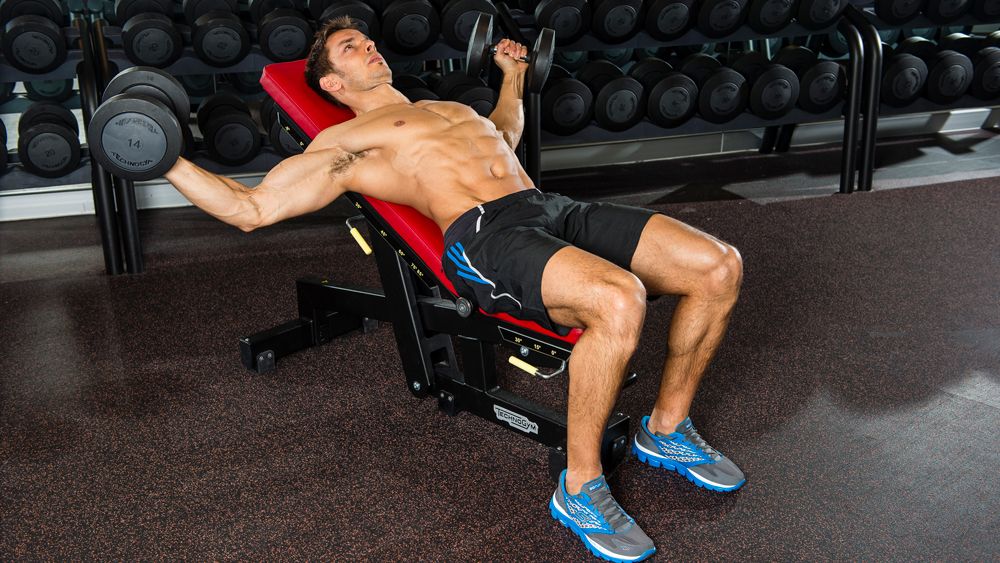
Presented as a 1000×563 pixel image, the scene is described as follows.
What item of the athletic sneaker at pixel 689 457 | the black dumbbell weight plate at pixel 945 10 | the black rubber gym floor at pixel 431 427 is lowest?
the black rubber gym floor at pixel 431 427

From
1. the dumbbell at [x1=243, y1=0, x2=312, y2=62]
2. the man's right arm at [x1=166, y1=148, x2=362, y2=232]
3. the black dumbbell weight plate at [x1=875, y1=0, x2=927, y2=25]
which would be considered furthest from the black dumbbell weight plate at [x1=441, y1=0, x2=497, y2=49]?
the black dumbbell weight plate at [x1=875, y1=0, x2=927, y2=25]

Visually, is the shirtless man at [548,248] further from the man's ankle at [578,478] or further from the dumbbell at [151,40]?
the dumbbell at [151,40]

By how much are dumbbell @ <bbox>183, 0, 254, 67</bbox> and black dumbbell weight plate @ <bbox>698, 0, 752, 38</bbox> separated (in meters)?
1.85

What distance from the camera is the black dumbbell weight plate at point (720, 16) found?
385 centimetres

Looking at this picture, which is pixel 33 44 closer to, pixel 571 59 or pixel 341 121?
pixel 341 121

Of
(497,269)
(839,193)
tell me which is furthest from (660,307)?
(839,193)

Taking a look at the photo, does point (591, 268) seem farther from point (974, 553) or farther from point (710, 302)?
point (974, 553)

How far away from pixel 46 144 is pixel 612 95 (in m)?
2.24

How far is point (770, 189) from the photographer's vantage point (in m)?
4.28

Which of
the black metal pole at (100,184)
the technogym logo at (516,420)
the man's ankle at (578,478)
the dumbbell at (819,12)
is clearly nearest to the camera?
the man's ankle at (578,478)

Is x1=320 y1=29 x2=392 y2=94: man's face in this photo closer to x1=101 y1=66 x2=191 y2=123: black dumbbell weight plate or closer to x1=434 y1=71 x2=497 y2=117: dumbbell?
x1=101 y1=66 x2=191 y2=123: black dumbbell weight plate

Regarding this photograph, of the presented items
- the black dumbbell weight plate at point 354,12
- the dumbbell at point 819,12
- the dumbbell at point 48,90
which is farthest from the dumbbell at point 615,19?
the dumbbell at point 48,90

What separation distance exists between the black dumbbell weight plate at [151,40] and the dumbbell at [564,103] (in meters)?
1.48

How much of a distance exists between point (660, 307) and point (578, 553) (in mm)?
1366
